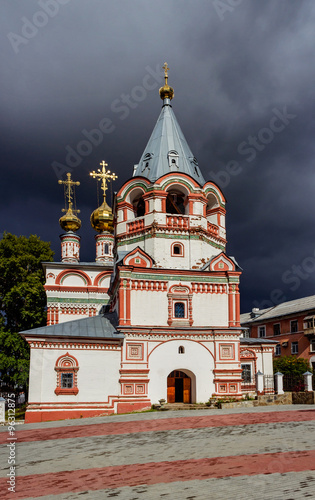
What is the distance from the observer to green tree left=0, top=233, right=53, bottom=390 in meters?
25.0

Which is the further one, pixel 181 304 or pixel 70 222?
pixel 70 222

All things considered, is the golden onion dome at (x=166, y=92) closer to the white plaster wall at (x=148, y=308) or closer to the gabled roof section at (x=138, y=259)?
the gabled roof section at (x=138, y=259)

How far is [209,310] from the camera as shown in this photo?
18.5m

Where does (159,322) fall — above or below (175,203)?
below

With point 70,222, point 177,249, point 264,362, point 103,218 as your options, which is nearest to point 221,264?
point 177,249

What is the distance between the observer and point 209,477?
22.9 feet

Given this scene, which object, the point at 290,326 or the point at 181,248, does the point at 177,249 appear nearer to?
the point at 181,248

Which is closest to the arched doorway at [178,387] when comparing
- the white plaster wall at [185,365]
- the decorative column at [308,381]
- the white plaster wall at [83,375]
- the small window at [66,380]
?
the white plaster wall at [185,365]

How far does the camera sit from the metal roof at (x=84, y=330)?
55.0 ft

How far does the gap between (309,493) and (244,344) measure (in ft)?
49.2

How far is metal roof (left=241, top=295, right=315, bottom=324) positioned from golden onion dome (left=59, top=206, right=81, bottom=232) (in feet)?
54.1

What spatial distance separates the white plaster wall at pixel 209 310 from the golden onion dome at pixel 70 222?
1552cm

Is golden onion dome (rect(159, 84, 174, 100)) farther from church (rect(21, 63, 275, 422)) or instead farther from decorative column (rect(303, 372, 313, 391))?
decorative column (rect(303, 372, 313, 391))

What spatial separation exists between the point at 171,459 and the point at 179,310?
33.1ft
